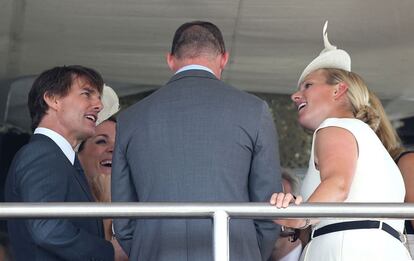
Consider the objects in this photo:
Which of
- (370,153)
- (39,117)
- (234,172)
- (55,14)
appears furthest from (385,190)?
(55,14)

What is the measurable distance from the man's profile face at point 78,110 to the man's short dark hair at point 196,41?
622 mm

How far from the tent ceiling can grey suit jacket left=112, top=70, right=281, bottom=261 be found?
2.70m

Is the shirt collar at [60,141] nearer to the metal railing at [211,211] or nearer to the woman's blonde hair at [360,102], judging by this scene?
the metal railing at [211,211]

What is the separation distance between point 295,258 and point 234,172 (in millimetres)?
1186

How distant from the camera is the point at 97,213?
3.32 m

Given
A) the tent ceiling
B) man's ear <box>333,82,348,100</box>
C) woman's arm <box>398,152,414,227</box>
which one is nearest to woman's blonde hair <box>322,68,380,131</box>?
man's ear <box>333,82,348,100</box>

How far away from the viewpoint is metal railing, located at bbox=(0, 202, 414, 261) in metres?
3.33

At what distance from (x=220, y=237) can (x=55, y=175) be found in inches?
36.3

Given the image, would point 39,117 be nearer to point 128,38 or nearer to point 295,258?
point 295,258

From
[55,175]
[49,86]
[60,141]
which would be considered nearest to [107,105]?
Result: [49,86]

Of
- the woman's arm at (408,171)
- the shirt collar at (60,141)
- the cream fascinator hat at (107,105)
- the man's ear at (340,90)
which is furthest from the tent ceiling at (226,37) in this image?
the shirt collar at (60,141)

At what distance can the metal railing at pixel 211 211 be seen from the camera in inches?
131

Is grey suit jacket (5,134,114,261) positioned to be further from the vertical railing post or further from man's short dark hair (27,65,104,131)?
the vertical railing post

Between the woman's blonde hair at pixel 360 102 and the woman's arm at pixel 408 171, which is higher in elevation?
the woman's blonde hair at pixel 360 102
